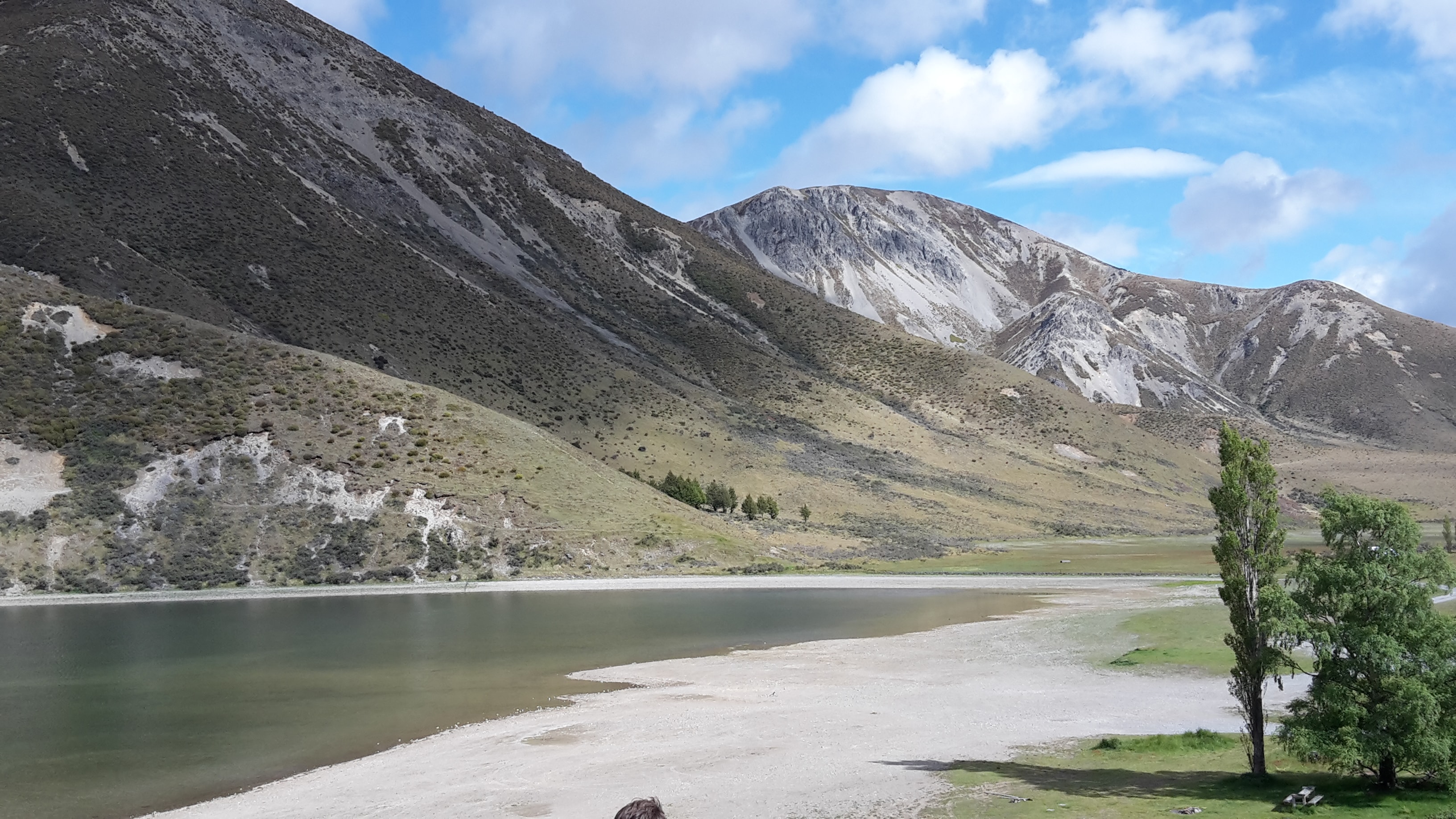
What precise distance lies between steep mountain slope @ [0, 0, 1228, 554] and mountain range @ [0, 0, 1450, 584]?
0.44m

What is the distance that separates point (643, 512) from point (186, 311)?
44.6 meters

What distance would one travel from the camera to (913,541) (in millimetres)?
79188

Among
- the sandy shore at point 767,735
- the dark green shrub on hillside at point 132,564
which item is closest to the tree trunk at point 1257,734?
the sandy shore at point 767,735

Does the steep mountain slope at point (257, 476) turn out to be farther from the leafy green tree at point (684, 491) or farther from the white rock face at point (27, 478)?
the leafy green tree at point (684, 491)

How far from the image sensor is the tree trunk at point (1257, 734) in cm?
1559

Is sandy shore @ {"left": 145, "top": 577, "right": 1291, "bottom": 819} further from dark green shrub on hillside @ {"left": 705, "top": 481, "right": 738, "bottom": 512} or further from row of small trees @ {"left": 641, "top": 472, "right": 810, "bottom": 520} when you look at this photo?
dark green shrub on hillside @ {"left": 705, "top": 481, "right": 738, "bottom": 512}

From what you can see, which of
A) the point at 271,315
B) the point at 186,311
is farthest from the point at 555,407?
the point at 186,311

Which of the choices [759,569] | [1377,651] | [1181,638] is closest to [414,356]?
[759,569]

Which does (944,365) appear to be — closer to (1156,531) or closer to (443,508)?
(1156,531)

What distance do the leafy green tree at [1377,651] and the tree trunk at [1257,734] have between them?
15.2 inches

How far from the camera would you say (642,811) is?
12938 mm

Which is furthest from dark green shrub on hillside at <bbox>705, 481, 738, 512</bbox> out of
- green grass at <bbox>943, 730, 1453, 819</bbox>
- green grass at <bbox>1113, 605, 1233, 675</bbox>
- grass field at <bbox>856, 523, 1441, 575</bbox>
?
green grass at <bbox>943, 730, 1453, 819</bbox>

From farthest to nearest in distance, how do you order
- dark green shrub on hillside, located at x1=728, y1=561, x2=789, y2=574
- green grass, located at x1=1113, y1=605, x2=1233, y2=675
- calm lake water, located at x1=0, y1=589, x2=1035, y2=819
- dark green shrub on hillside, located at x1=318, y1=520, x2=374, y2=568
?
dark green shrub on hillside, located at x1=728, y1=561, x2=789, y2=574 → dark green shrub on hillside, located at x1=318, y1=520, x2=374, y2=568 → green grass, located at x1=1113, y1=605, x2=1233, y2=675 → calm lake water, located at x1=0, y1=589, x2=1035, y2=819

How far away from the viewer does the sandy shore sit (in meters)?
16.3
